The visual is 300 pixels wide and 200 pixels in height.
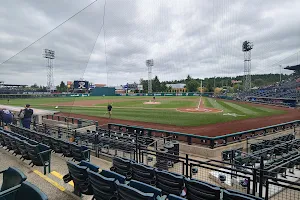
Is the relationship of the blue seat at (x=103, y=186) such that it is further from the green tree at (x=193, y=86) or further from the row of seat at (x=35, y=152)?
the green tree at (x=193, y=86)

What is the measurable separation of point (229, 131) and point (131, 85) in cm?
9717

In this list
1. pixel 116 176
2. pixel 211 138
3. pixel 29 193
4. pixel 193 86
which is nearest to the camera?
pixel 29 193

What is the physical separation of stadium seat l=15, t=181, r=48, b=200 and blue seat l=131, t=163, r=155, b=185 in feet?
7.46

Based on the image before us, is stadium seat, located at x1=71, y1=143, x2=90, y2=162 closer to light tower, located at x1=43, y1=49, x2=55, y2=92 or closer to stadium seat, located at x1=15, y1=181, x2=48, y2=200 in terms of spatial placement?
stadium seat, located at x1=15, y1=181, x2=48, y2=200

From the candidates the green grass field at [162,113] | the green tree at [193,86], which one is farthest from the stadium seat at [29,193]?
the green tree at [193,86]

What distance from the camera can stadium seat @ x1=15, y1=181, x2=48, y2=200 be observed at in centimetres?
224

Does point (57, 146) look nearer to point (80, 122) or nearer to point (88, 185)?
point (88, 185)

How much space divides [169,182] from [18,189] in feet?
8.19

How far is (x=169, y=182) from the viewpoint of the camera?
149 inches

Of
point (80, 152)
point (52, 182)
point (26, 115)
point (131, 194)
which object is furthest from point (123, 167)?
point (26, 115)

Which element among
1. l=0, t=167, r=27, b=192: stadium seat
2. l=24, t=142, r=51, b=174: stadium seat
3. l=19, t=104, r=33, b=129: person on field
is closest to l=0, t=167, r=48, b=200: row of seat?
l=0, t=167, r=27, b=192: stadium seat

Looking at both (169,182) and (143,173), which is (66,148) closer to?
(143,173)

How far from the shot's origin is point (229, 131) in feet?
48.3

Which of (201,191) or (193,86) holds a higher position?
(193,86)
